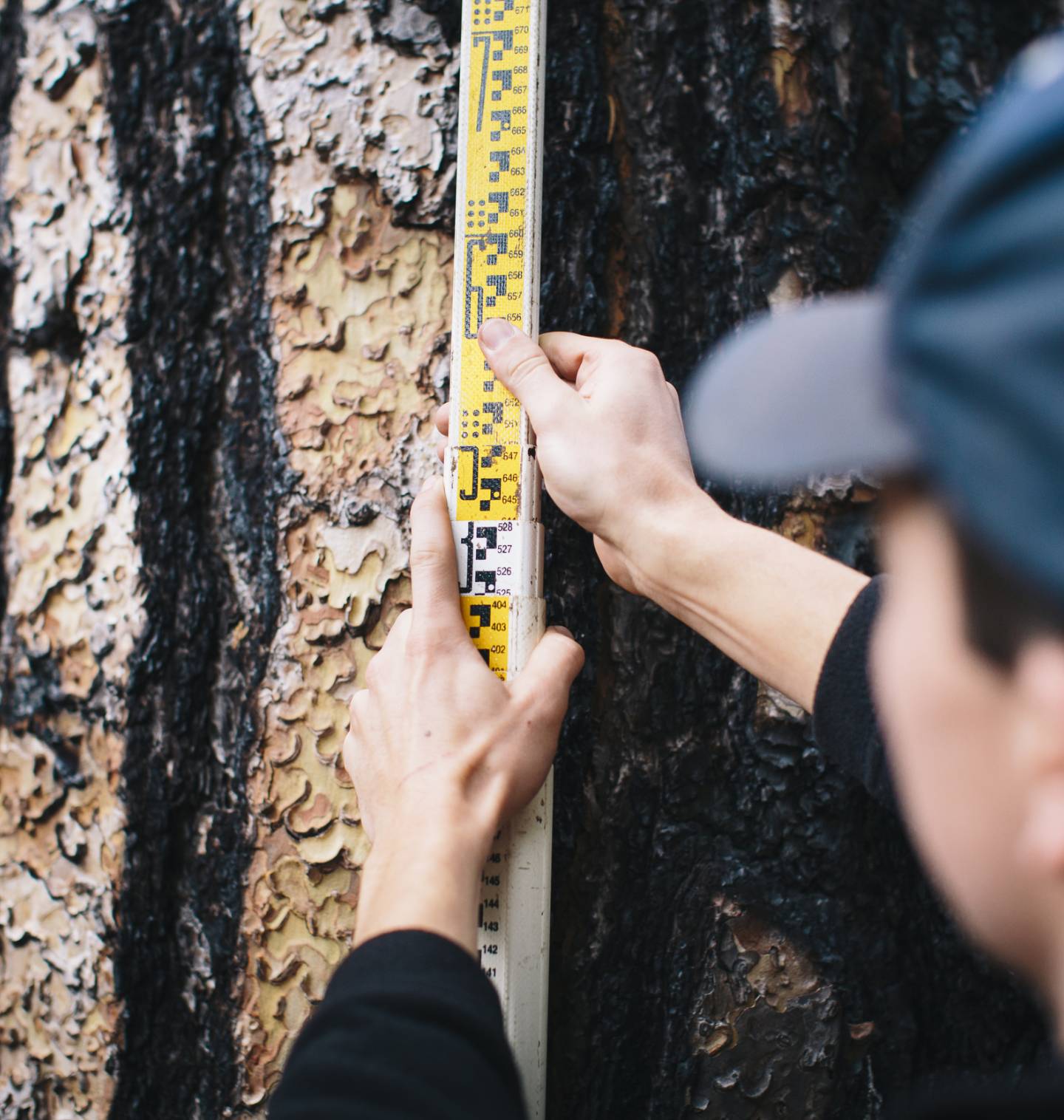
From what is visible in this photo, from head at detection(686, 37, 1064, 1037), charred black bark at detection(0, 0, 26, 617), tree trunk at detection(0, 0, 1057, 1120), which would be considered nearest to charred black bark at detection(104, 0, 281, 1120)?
tree trunk at detection(0, 0, 1057, 1120)

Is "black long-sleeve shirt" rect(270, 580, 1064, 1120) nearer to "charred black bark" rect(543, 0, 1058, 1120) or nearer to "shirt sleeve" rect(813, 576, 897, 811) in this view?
"shirt sleeve" rect(813, 576, 897, 811)

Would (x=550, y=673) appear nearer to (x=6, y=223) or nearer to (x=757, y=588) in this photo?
(x=757, y=588)

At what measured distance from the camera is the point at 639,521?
2.91 ft

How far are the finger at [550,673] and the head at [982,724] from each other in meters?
0.41

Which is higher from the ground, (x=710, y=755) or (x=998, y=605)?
(x=998, y=605)

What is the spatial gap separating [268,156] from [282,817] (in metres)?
0.81

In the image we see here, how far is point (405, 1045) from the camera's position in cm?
58

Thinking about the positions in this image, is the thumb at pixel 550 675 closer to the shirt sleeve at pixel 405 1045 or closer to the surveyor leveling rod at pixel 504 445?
the surveyor leveling rod at pixel 504 445

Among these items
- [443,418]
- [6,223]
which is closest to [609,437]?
[443,418]

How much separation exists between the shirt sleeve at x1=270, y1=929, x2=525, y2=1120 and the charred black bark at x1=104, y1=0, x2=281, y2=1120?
503mm

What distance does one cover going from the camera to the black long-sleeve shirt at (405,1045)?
558mm

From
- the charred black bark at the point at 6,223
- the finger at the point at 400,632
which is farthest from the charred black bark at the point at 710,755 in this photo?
the charred black bark at the point at 6,223

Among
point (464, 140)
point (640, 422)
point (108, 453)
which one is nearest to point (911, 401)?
point (640, 422)

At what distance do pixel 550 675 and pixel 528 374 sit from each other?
0.31 metres
